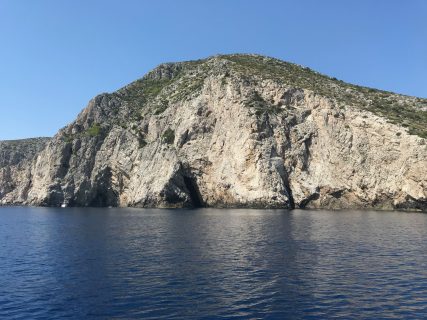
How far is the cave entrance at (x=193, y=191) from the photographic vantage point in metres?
127

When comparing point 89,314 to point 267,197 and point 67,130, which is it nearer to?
point 267,197

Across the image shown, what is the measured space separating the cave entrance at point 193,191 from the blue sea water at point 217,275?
68285 millimetres

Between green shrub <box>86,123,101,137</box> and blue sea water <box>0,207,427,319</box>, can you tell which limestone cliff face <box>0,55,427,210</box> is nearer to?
green shrub <box>86,123,101,137</box>

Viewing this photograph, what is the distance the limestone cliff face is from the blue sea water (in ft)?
168

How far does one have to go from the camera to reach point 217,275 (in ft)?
109

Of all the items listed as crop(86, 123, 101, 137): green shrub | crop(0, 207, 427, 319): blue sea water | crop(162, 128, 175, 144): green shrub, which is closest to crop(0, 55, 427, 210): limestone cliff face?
crop(162, 128, 175, 144): green shrub

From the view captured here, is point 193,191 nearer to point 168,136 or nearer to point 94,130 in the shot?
point 168,136

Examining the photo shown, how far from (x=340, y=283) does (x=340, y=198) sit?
276 feet

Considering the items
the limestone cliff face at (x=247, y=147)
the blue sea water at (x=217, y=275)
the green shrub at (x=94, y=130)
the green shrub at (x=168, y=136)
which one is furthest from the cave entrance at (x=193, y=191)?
the blue sea water at (x=217, y=275)

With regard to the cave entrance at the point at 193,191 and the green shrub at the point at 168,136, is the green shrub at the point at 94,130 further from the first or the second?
the cave entrance at the point at 193,191

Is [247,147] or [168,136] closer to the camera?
[247,147]

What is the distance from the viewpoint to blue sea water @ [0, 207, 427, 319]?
2505 centimetres

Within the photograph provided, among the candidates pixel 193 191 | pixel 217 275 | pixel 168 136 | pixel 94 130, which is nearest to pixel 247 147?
pixel 193 191

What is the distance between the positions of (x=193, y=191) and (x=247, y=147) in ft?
78.3
